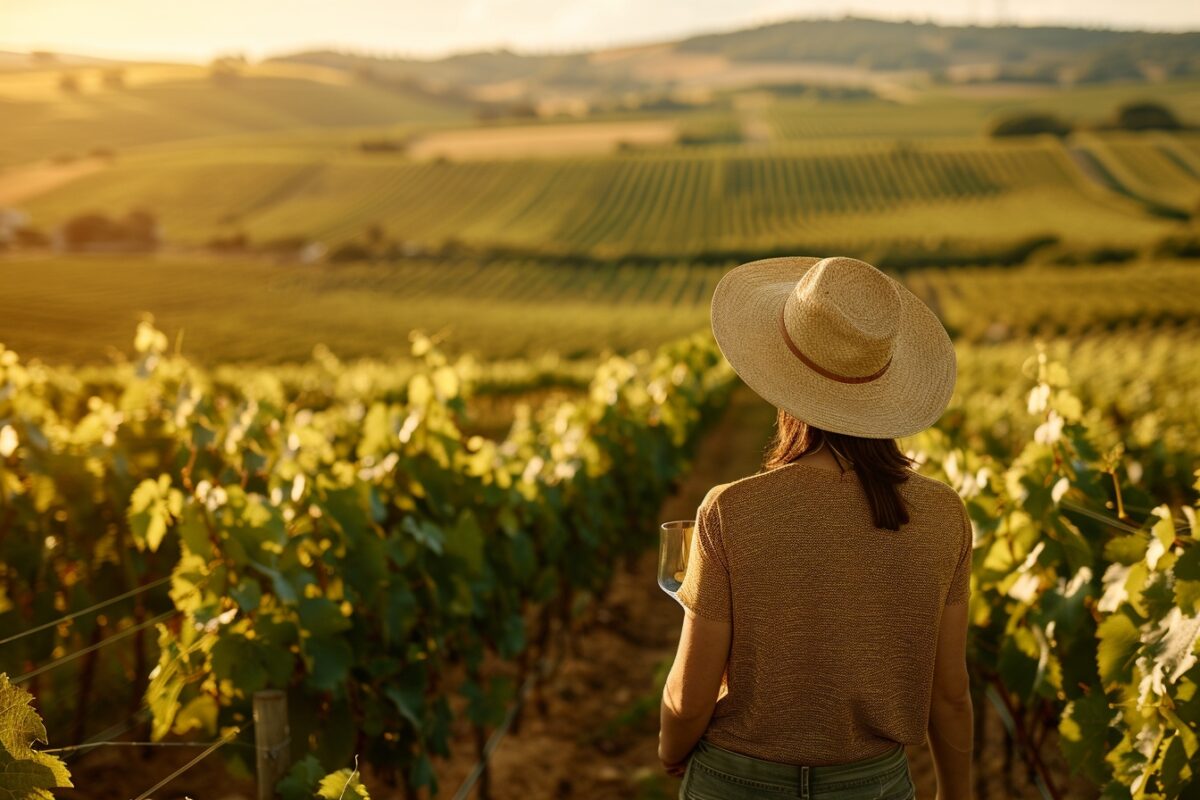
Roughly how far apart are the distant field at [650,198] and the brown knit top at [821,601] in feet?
198

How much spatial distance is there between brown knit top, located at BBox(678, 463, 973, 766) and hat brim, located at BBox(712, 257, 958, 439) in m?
0.11

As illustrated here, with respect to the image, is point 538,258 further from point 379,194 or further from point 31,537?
point 31,537

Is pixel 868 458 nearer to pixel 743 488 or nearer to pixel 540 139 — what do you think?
pixel 743 488

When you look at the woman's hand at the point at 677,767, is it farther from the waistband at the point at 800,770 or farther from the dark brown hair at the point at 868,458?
the dark brown hair at the point at 868,458

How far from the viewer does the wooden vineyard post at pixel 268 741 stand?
2.67 meters

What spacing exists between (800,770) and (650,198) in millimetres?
77194

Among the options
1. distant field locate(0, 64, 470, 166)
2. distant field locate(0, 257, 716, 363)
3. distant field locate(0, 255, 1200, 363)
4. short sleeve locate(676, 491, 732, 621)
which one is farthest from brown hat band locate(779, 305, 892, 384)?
distant field locate(0, 64, 470, 166)

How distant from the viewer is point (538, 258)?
2579 inches

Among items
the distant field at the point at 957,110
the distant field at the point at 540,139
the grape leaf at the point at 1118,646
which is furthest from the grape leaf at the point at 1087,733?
the distant field at the point at 957,110

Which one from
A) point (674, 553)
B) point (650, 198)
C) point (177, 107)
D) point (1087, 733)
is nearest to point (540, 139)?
point (650, 198)

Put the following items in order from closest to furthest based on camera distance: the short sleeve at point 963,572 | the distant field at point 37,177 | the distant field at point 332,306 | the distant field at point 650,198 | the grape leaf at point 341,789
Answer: the grape leaf at point 341,789 → the short sleeve at point 963,572 → the distant field at point 332,306 → the distant field at point 650,198 → the distant field at point 37,177

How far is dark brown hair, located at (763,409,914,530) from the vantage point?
75.8 inches

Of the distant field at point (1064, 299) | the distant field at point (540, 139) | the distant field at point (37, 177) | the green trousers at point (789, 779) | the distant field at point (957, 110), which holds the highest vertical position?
the green trousers at point (789, 779)

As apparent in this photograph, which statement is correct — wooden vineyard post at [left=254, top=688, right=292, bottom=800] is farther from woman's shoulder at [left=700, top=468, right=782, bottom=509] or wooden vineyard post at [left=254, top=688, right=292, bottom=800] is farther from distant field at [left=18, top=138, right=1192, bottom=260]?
distant field at [left=18, top=138, right=1192, bottom=260]
